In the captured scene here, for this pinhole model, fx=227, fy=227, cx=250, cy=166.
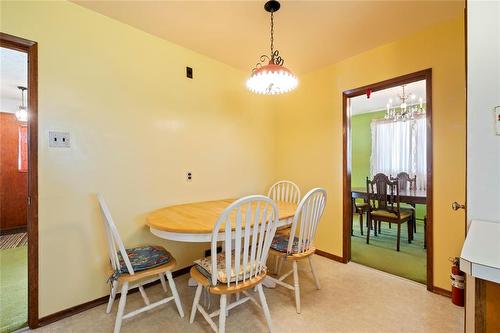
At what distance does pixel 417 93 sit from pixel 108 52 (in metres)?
4.63

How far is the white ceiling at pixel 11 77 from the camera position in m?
2.37

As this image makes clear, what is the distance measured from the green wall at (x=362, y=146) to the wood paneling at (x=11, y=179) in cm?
651

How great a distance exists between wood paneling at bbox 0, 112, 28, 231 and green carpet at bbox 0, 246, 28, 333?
1221 millimetres

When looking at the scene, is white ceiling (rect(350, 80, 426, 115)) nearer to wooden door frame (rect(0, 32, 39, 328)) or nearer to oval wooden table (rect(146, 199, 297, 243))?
oval wooden table (rect(146, 199, 297, 243))

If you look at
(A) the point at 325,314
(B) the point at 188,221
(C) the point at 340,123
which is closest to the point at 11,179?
(B) the point at 188,221

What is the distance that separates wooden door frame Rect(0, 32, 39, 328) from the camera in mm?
1573

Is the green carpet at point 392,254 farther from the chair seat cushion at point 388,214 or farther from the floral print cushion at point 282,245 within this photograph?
the floral print cushion at point 282,245

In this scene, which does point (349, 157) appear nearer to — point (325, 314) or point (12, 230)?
point (325, 314)

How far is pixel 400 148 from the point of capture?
182 inches

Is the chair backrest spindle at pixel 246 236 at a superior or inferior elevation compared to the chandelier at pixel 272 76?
inferior

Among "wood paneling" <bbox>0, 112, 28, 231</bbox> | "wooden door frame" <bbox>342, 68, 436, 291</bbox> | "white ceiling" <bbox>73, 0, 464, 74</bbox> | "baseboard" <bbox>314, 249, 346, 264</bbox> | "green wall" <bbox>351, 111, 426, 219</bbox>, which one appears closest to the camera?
"white ceiling" <bbox>73, 0, 464, 74</bbox>

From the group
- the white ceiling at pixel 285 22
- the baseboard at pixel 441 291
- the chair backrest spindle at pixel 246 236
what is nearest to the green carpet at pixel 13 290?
the chair backrest spindle at pixel 246 236

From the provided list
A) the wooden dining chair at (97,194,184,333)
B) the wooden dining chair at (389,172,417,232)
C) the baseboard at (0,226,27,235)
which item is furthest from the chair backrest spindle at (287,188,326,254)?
the baseboard at (0,226,27,235)

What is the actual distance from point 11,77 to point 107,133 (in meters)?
2.23
